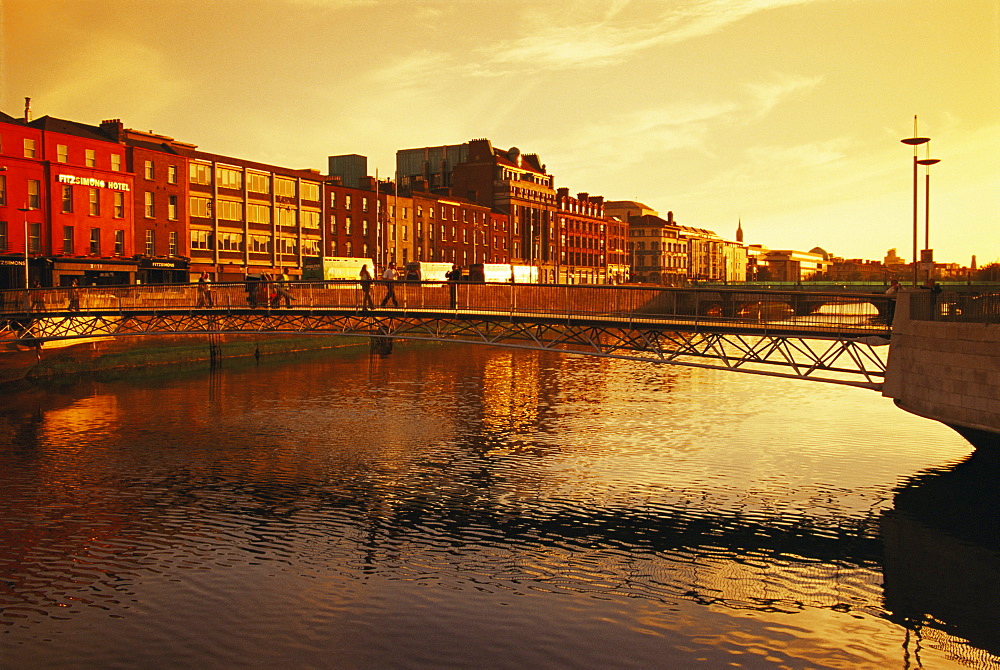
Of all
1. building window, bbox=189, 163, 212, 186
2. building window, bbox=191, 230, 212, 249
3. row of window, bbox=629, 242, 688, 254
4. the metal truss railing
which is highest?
row of window, bbox=629, 242, 688, 254

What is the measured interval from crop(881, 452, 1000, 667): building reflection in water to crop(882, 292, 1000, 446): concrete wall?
7.97ft

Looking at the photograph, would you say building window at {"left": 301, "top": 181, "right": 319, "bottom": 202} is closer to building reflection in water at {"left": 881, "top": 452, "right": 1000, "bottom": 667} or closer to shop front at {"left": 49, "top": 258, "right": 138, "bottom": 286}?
shop front at {"left": 49, "top": 258, "right": 138, "bottom": 286}

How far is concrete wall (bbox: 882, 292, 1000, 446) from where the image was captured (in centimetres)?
2183

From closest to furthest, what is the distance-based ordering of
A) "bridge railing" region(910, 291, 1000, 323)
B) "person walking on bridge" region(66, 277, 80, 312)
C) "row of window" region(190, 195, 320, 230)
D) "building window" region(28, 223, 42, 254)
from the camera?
"bridge railing" region(910, 291, 1000, 323) → "person walking on bridge" region(66, 277, 80, 312) → "building window" region(28, 223, 42, 254) → "row of window" region(190, 195, 320, 230)

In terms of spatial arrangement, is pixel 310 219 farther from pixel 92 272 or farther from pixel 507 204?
pixel 507 204

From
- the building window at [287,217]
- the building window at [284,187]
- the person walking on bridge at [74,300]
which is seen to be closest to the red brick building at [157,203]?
the building window at [284,187]

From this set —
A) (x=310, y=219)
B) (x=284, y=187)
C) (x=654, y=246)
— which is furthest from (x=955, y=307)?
(x=654, y=246)

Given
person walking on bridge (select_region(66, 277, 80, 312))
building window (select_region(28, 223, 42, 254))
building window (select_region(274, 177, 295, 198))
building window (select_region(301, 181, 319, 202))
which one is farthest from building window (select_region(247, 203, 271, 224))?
person walking on bridge (select_region(66, 277, 80, 312))

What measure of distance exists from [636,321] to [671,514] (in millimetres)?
11037

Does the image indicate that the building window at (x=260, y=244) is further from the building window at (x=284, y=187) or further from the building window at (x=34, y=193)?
the building window at (x=34, y=193)

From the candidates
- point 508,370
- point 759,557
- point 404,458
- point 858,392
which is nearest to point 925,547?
point 759,557

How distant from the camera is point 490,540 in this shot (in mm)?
21375

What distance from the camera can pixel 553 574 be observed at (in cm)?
1905

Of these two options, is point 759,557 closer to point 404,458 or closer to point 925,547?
point 925,547
